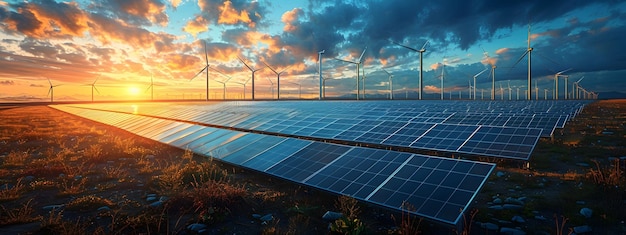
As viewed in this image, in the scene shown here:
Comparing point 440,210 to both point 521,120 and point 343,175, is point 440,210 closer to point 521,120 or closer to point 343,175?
point 343,175

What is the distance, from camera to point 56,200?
10945mm

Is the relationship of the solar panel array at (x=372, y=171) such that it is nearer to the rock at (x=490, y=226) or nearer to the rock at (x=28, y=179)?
the rock at (x=490, y=226)

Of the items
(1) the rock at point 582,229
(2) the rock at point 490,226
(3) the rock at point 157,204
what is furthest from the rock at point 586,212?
(3) the rock at point 157,204

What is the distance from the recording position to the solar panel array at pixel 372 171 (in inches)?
320

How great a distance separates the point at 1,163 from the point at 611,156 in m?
34.8

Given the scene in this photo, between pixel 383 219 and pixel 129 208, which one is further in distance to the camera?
pixel 129 208

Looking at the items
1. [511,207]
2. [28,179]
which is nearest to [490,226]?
[511,207]

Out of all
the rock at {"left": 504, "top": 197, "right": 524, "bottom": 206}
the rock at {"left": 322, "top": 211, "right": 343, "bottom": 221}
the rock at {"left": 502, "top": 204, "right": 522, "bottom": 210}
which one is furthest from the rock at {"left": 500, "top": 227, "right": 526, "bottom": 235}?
the rock at {"left": 322, "top": 211, "right": 343, "bottom": 221}

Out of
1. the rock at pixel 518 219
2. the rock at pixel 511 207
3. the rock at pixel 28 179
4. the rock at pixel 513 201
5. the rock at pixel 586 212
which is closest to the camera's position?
the rock at pixel 518 219

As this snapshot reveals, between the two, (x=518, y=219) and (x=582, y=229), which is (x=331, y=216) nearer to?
(x=518, y=219)

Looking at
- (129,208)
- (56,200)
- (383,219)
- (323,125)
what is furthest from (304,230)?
(323,125)

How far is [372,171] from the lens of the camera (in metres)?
10.4

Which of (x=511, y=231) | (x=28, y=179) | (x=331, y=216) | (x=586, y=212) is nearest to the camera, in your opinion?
(x=511, y=231)

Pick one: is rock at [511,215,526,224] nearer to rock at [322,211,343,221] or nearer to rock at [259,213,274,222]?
rock at [322,211,343,221]
